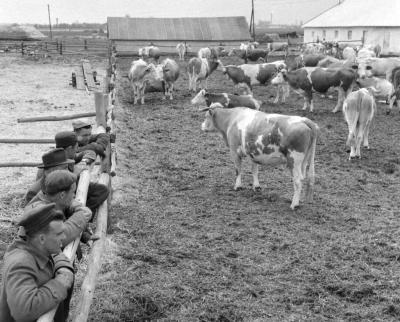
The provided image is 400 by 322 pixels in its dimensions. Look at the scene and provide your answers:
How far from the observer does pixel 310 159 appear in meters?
7.58

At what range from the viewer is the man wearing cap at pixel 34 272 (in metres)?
2.59

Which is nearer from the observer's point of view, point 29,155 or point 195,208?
point 195,208

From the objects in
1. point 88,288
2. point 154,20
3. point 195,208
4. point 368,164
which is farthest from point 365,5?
point 88,288

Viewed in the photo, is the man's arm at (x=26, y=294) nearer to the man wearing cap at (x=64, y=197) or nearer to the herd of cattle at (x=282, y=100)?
the man wearing cap at (x=64, y=197)

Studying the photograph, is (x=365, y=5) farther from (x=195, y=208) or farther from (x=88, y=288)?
(x=88, y=288)

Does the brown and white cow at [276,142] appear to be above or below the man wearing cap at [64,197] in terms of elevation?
below

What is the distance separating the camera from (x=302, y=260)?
585cm

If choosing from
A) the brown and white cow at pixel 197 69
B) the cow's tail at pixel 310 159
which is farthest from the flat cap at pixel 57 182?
the brown and white cow at pixel 197 69

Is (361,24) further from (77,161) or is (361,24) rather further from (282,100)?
(77,161)

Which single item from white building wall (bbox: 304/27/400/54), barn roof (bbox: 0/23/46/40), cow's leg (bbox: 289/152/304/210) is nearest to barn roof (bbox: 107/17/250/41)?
white building wall (bbox: 304/27/400/54)

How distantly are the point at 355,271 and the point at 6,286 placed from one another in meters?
4.10

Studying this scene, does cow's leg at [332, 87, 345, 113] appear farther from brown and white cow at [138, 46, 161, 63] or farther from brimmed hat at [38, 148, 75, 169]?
brown and white cow at [138, 46, 161, 63]

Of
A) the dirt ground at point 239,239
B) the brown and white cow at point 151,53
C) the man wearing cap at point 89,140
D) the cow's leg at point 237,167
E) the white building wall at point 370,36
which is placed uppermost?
the white building wall at point 370,36

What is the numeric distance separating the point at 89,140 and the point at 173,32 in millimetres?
39640
